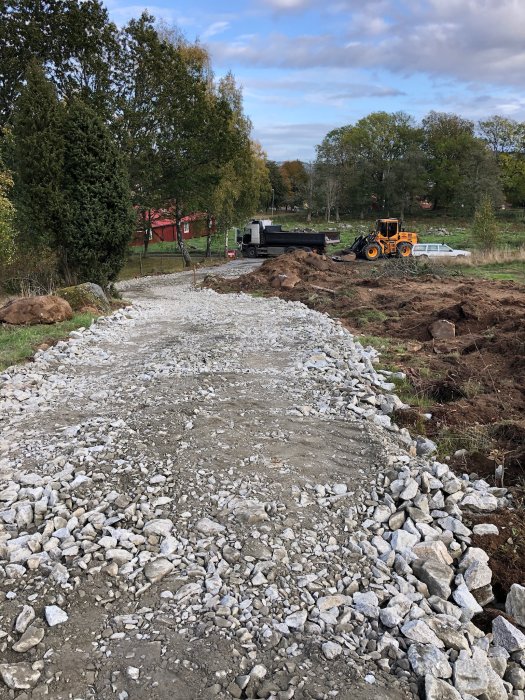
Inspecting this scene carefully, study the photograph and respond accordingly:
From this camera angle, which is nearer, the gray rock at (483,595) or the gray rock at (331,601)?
the gray rock at (331,601)

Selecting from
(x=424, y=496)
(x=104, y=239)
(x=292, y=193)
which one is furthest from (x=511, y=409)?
(x=292, y=193)

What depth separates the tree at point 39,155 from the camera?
1489 centimetres

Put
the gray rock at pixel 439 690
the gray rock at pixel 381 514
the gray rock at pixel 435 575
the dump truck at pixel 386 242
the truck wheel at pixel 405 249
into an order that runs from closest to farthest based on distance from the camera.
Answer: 1. the gray rock at pixel 439 690
2. the gray rock at pixel 435 575
3. the gray rock at pixel 381 514
4. the truck wheel at pixel 405 249
5. the dump truck at pixel 386 242

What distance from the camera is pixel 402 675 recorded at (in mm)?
2934

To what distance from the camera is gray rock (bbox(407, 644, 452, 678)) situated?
2.93m

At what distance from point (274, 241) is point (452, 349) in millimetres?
25207

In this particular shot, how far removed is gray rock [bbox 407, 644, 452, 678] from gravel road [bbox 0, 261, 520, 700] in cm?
6

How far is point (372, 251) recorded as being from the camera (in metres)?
31.0

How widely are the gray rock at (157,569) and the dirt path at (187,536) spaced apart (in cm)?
1

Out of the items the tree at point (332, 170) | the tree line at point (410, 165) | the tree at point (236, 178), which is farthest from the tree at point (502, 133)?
the tree at point (236, 178)

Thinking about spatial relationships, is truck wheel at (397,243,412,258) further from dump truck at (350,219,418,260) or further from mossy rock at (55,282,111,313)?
mossy rock at (55,282,111,313)

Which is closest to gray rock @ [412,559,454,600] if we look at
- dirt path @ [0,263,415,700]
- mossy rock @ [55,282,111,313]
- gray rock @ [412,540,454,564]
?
gray rock @ [412,540,454,564]

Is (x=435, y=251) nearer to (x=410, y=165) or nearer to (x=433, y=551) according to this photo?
(x=433, y=551)

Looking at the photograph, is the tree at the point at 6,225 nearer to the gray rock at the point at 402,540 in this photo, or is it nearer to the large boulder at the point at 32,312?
the large boulder at the point at 32,312
